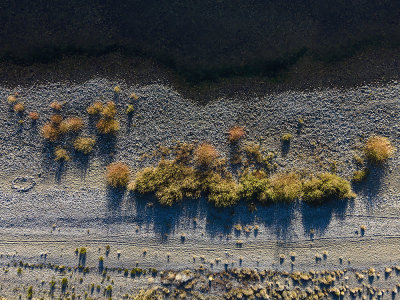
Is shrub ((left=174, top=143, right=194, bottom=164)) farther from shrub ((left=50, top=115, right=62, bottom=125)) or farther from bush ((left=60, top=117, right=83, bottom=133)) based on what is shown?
shrub ((left=50, top=115, right=62, bottom=125))

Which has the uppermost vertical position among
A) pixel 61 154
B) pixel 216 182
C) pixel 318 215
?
pixel 61 154

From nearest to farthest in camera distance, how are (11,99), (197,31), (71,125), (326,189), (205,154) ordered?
(326,189) → (205,154) → (71,125) → (11,99) → (197,31)

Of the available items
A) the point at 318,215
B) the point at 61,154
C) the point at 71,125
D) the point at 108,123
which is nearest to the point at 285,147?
the point at 318,215

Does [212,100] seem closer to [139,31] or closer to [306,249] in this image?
[139,31]

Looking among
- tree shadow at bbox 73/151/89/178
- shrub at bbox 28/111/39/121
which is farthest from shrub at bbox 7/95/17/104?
tree shadow at bbox 73/151/89/178

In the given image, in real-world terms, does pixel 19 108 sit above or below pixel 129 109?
below

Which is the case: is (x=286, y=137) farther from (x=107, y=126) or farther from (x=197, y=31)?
(x=107, y=126)

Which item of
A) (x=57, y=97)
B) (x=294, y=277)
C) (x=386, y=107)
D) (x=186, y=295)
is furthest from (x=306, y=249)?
(x=57, y=97)
